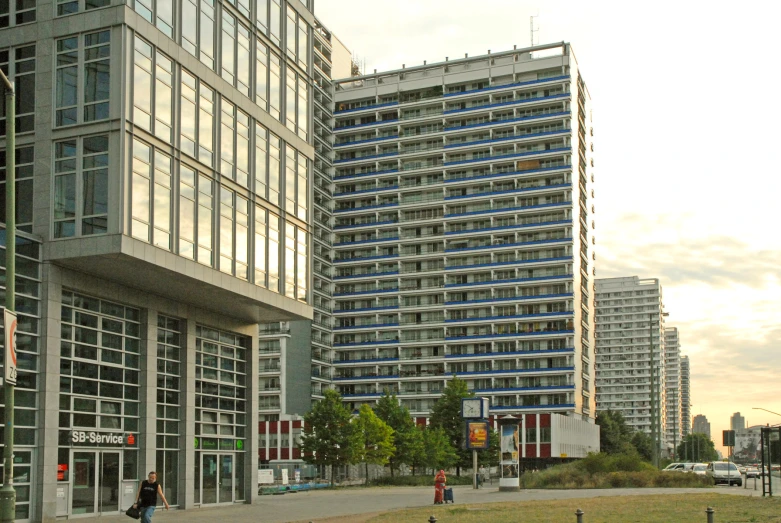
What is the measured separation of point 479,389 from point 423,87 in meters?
43.6

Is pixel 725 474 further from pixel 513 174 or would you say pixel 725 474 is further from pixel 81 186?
pixel 513 174

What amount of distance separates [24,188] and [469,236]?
96086mm

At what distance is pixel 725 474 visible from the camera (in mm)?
63719

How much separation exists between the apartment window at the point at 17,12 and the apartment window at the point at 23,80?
1150 millimetres

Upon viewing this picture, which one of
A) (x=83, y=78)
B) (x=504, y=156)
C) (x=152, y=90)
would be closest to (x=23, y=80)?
(x=83, y=78)

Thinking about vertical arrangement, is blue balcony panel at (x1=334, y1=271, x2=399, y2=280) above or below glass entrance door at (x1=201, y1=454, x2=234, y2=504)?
above

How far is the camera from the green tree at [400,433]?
78562 millimetres

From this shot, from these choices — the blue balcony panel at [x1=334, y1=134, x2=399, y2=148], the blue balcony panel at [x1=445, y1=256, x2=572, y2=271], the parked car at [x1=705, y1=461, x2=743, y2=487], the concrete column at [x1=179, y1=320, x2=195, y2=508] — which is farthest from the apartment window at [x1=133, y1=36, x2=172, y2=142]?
the blue balcony panel at [x1=334, y1=134, x2=399, y2=148]

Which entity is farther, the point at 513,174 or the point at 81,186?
the point at 513,174

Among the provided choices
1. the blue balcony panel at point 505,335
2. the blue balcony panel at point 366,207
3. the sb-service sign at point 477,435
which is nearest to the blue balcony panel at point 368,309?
the blue balcony panel at point 505,335

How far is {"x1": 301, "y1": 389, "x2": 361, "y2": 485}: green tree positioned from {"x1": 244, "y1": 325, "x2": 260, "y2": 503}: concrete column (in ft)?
77.5

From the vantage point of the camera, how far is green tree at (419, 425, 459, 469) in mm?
76938

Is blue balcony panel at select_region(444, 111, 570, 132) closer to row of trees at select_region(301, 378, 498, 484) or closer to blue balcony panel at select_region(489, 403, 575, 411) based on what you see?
blue balcony panel at select_region(489, 403, 575, 411)

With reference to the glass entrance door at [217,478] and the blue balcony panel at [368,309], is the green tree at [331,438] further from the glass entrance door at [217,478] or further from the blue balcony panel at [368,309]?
the blue balcony panel at [368,309]
